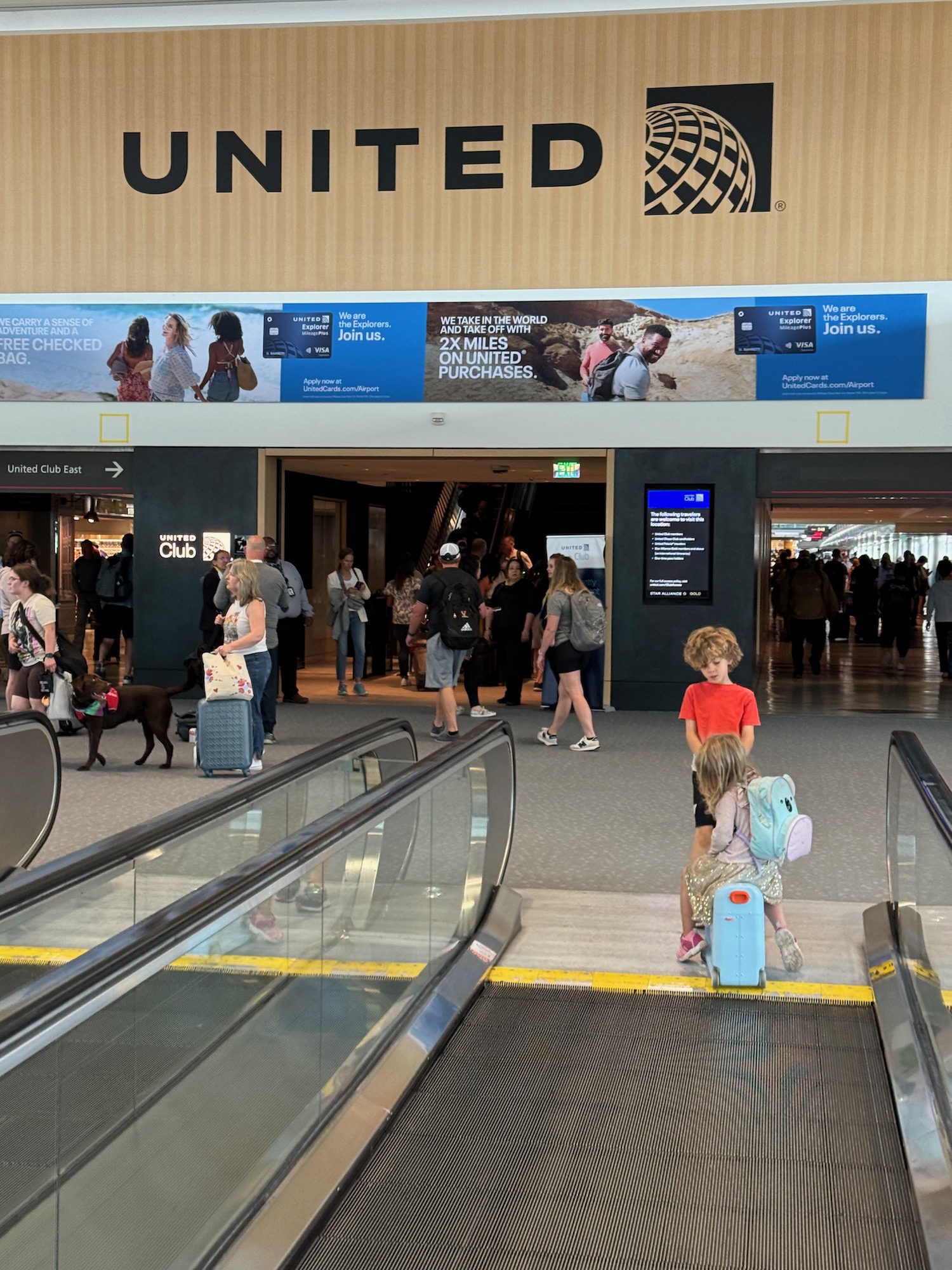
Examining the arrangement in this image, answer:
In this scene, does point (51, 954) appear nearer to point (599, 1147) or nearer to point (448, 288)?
point (599, 1147)

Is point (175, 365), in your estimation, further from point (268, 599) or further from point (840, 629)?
point (840, 629)

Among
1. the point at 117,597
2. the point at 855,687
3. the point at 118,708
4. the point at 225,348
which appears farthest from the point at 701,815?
the point at 855,687

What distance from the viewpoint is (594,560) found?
13.8 metres

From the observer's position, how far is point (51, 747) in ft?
23.0

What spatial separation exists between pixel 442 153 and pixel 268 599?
539 centimetres

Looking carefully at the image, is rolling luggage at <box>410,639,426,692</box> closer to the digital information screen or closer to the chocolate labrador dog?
the digital information screen

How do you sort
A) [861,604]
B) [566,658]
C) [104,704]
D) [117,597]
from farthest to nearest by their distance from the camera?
A: [861,604]
[117,597]
[566,658]
[104,704]

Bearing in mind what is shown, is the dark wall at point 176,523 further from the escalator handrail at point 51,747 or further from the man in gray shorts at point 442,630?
the escalator handrail at point 51,747

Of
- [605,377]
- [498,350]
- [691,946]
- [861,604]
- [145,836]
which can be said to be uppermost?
[498,350]

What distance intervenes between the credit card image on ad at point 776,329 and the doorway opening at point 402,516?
6.19ft

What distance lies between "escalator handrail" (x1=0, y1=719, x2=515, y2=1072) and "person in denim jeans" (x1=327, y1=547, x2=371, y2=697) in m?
11.3

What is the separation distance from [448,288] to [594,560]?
310 cm

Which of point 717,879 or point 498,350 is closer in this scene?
point 717,879

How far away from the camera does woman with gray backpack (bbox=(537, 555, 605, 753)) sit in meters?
11.1
